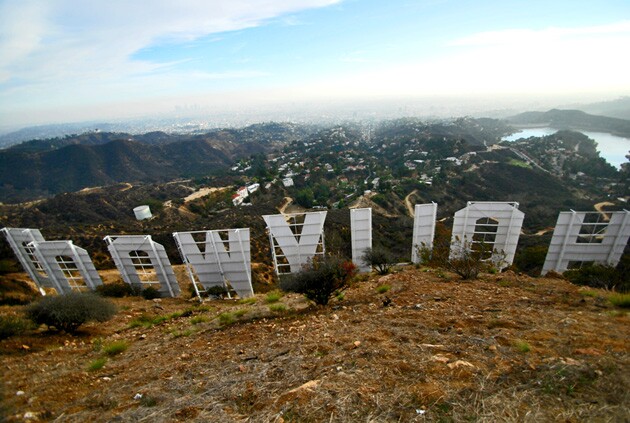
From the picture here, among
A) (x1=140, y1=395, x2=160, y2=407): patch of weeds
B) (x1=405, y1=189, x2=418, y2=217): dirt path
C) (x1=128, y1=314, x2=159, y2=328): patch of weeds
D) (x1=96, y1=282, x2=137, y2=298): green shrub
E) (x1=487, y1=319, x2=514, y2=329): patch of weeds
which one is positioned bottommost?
(x1=405, y1=189, x2=418, y2=217): dirt path

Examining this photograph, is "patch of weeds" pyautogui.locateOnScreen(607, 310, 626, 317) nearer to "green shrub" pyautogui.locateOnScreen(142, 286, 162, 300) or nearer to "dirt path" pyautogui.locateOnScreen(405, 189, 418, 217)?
"green shrub" pyautogui.locateOnScreen(142, 286, 162, 300)

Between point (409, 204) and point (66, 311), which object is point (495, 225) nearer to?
point (66, 311)

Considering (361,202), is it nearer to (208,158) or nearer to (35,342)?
(35,342)

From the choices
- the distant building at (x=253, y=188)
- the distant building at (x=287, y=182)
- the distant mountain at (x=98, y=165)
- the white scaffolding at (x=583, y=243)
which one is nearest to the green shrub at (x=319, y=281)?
the white scaffolding at (x=583, y=243)

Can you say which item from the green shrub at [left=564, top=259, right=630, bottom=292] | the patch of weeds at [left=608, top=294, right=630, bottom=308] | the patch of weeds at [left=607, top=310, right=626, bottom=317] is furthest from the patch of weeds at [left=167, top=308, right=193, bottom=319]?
the green shrub at [left=564, top=259, right=630, bottom=292]

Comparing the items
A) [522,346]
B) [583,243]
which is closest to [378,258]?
[522,346]

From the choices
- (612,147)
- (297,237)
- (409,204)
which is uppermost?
(297,237)
